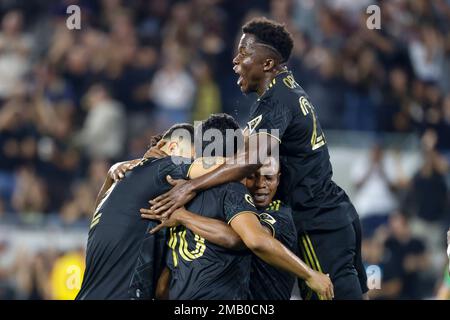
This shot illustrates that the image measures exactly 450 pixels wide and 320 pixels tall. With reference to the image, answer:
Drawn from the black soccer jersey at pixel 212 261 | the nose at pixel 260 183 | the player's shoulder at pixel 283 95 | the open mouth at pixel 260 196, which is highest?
the player's shoulder at pixel 283 95

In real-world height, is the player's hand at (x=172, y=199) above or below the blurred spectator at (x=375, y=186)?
above

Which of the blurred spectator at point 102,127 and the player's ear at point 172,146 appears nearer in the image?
the player's ear at point 172,146

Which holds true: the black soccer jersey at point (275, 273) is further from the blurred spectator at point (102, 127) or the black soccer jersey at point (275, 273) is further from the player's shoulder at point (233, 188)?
the blurred spectator at point (102, 127)

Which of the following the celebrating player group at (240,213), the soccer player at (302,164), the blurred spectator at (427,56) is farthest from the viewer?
the blurred spectator at (427,56)

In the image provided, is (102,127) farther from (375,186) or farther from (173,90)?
(375,186)

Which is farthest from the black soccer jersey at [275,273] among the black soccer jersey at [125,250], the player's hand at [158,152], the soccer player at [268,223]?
the player's hand at [158,152]

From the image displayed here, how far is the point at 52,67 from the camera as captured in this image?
11797 millimetres

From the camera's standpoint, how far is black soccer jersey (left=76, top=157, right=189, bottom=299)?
5781mm

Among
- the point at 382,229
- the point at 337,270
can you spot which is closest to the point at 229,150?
the point at 337,270

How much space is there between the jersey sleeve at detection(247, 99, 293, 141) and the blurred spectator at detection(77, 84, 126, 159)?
534cm

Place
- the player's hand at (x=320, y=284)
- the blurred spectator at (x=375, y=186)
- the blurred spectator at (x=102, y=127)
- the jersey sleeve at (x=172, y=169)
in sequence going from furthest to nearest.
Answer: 1. the blurred spectator at (x=102, y=127)
2. the blurred spectator at (x=375, y=186)
3. the jersey sleeve at (x=172, y=169)
4. the player's hand at (x=320, y=284)

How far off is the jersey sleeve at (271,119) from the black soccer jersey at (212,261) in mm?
493

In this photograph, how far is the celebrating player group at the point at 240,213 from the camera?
18.2ft

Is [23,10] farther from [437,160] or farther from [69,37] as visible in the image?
[437,160]
